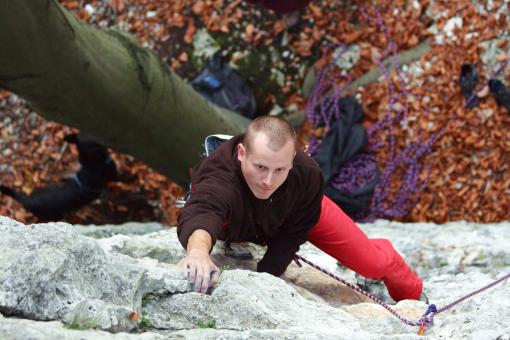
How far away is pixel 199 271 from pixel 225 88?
390cm

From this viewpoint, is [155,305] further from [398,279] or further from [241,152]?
[398,279]

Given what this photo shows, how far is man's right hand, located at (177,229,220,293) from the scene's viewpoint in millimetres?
2258

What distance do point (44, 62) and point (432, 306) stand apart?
2.06m

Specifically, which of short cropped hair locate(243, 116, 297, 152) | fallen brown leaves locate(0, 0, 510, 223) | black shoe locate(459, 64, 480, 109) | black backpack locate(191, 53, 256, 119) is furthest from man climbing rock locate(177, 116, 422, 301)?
black backpack locate(191, 53, 256, 119)

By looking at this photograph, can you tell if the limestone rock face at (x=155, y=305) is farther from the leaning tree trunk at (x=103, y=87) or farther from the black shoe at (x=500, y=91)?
the black shoe at (x=500, y=91)

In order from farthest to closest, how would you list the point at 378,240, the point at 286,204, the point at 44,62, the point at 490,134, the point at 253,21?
1. the point at 253,21
2. the point at 490,134
3. the point at 378,240
4. the point at 44,62
5. the point at 286,204

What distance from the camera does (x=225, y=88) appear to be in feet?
19.8

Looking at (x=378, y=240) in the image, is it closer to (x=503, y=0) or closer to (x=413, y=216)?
(x=413, y=216)

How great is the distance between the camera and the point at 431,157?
18.8 feet

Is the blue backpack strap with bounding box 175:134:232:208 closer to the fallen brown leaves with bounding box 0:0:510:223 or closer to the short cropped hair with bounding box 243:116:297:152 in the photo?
the short cropped hair with bounding box 243:116:297:152

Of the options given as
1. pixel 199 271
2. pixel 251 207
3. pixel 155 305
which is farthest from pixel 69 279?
pixel 251 207

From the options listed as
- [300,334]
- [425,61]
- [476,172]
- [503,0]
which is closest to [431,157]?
[476,172]

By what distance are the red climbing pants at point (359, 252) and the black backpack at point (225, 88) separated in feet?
8.55

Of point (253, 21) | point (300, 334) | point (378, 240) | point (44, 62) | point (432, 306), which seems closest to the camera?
point (300, 334)
